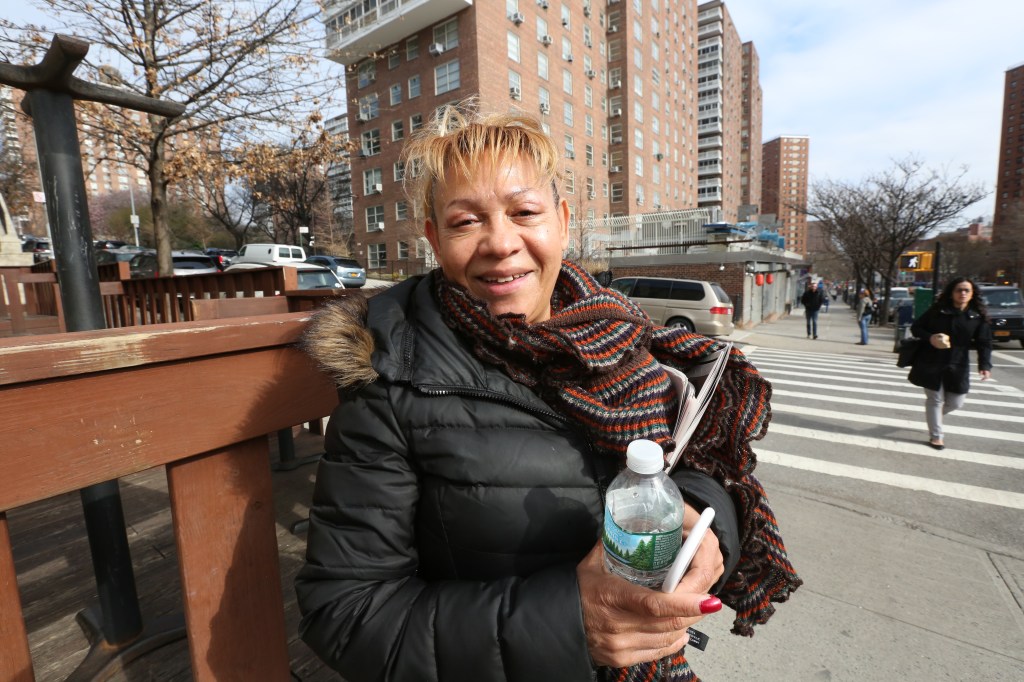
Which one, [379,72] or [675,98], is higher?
[675,98]

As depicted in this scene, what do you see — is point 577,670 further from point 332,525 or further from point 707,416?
point 707,416

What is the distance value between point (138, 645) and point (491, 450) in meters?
1.66

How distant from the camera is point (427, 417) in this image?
1.19 metres

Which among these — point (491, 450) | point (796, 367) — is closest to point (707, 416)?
point (491, 450)

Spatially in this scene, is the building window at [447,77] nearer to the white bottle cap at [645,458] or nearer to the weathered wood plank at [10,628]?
the white bottle cap at [645,458]

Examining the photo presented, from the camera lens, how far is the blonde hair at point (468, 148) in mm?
1418

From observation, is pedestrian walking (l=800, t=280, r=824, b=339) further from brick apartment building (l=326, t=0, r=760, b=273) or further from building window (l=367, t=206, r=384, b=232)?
building window (l=367, t=206, r=384, b=232)

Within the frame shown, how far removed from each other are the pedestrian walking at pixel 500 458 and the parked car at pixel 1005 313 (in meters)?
18.6

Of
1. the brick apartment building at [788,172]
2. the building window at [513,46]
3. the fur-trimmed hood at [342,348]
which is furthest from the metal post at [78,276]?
the brick apartment building at [788,172]

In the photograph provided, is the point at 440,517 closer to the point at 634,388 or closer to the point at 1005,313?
the point at 634,388

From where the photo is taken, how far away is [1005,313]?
50.3 feet

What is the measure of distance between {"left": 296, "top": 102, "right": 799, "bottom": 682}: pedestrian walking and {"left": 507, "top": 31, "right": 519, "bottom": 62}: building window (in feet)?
114

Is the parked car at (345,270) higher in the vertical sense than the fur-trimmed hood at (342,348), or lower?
higher

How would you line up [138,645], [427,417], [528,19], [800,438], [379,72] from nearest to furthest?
1. [427,417]
2. [138,645]
3. [800,438]
4. [528,19]
5. [379,72]
